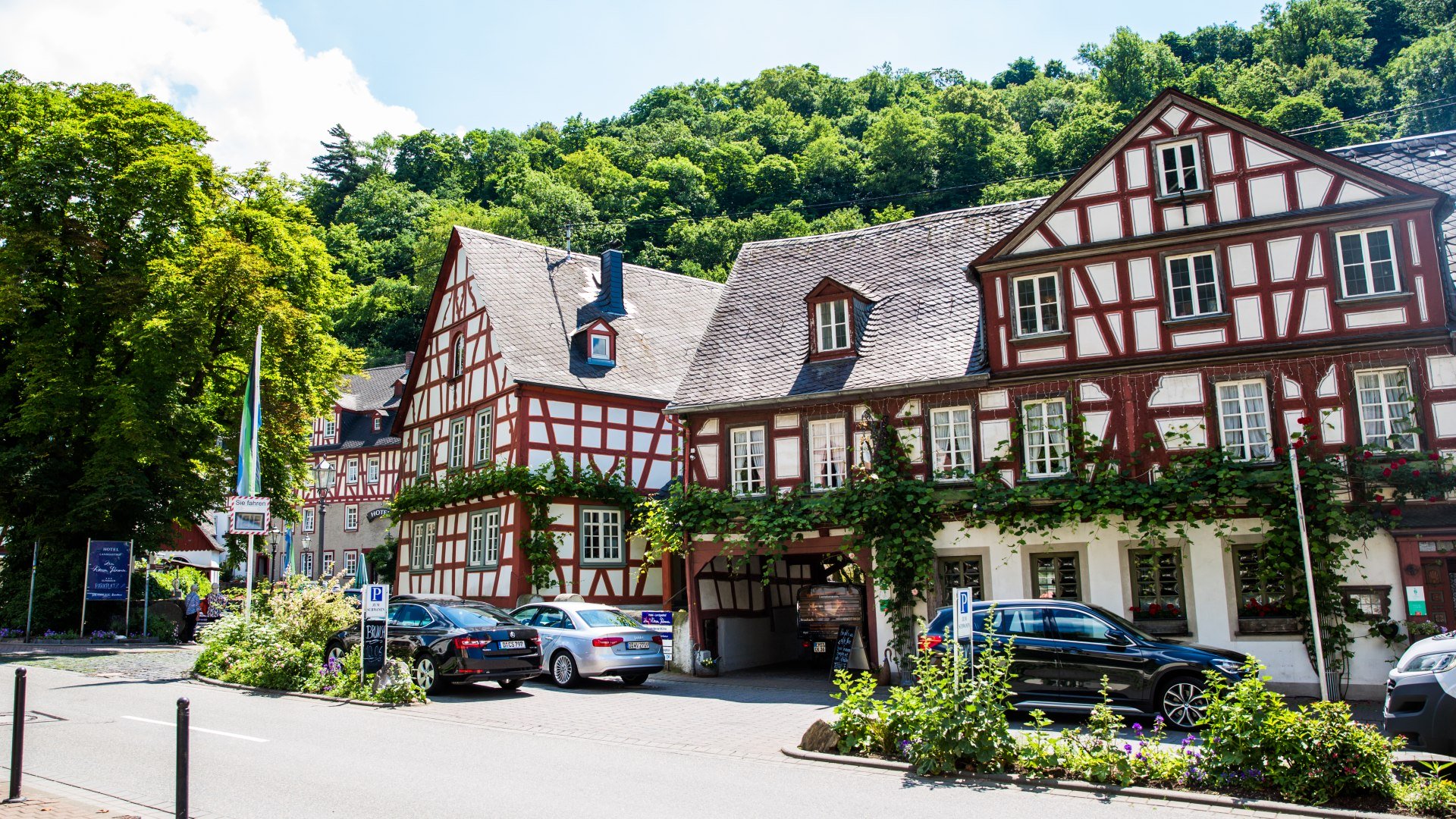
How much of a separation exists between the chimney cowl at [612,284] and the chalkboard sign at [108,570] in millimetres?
14805

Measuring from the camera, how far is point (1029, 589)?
1956 cm

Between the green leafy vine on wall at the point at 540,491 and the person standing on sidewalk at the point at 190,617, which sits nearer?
the green leafy vine on wall at the point at 540,491

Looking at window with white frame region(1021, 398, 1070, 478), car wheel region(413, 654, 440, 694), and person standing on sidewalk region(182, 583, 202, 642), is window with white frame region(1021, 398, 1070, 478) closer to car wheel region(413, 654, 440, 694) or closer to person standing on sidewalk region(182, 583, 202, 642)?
car wheel region(413, 654, 440, 694)

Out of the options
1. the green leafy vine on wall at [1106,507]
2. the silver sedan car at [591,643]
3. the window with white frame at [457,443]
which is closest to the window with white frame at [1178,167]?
the green leafy vine on wall at [1106,507]

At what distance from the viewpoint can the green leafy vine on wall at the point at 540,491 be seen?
28094 mm

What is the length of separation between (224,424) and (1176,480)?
2593 centimetres

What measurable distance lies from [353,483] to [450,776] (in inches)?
1904

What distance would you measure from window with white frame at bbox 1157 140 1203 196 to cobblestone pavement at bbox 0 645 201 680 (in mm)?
20115

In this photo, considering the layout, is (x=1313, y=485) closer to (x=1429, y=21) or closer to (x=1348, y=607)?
(x=1348, y=607)

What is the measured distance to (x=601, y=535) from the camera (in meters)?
30.1

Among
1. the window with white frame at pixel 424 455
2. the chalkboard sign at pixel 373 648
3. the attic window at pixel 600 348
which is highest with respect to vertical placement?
the attic window at pixel 600 348

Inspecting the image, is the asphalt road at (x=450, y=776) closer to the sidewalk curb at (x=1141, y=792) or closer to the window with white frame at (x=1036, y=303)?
the sidewalk curb at (x=1141, y=792)

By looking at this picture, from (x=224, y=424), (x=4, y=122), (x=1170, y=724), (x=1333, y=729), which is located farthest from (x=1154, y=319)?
(x=4, y=122)

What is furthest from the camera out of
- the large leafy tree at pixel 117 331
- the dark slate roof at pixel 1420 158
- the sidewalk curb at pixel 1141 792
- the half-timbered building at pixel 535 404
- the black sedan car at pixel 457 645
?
the half-timbered building at pixel 535 404
